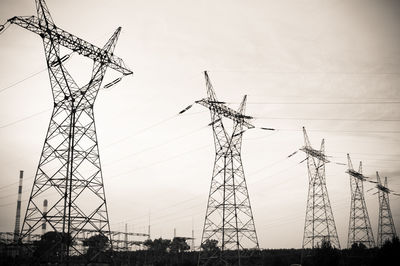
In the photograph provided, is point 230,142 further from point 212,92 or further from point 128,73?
point 128,73

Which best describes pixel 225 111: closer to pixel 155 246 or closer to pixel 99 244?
pixel 99 244

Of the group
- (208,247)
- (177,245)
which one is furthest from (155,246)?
(208,247)

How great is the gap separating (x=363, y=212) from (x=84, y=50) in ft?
165

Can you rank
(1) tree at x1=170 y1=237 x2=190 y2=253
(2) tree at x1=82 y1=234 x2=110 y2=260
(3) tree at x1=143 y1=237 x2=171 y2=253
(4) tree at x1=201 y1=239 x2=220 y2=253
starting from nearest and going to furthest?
1. (2) tree at x1=82 y1=234 x2=110 y2=260
2. (4) tree at x1=201 y1=239 x2=220 y2=253
3. (3) tree at x1=143 y1=237 x2=171 y2=253
4. (1) tree at x1=170 y1=237 x2=190 y2=253

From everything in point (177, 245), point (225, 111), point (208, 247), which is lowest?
point (177, 245)

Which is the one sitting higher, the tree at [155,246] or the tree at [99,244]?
the tree at [99,244]

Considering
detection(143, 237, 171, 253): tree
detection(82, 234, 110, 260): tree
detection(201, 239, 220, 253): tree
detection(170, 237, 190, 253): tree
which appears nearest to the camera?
detection(82, 234, 110, 260): tree

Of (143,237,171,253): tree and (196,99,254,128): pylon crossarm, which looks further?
(143,237,171,253): tree

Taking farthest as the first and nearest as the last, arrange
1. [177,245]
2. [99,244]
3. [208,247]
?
1. [177,245]
2. [208,247]
3. [99,244]

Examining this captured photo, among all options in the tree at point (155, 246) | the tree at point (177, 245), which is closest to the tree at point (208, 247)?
the tree at point (155, 246)

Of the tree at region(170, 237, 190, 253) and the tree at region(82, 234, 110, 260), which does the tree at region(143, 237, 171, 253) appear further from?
the tree at region(82, 234, 110, 260)

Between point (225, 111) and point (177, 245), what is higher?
point (225, 111)

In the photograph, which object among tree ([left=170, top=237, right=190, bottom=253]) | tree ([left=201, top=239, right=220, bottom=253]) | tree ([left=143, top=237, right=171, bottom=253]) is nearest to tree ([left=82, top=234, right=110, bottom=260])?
tree ([left=201, top=239, right=220, bottom=253])

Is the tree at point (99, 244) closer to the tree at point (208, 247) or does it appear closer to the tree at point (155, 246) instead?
the tree at point (208, 247)
